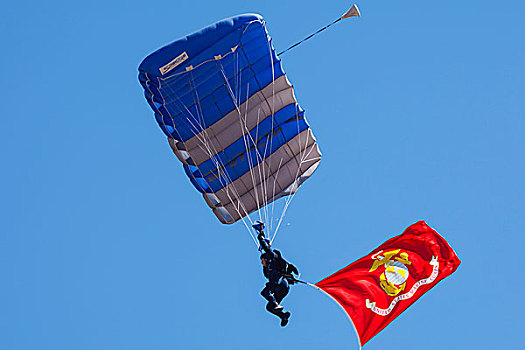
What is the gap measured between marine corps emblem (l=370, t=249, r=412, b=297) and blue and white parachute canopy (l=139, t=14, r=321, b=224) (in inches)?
85.0

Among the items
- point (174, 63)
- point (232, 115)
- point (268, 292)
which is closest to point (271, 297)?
point (268, 292)

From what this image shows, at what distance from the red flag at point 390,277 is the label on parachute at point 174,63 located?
4.03 m

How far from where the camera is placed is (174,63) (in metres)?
18.9

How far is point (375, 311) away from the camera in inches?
732

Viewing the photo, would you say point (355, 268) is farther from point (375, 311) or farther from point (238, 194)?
point (238, 194)

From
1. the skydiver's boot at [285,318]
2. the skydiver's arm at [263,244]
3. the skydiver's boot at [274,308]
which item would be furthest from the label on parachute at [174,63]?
the skydiver's boot at [285,318]

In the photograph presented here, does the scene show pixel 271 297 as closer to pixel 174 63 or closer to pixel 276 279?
pixel 276 279

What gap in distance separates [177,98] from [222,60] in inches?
38.8

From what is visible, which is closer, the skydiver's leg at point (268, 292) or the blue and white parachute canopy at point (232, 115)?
the skydiver's leg at point (268, 292)

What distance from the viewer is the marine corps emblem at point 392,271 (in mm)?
18969

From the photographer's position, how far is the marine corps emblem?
18969mm

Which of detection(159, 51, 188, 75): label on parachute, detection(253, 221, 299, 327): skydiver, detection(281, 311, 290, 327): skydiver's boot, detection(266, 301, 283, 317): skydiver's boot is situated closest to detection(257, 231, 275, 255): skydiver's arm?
detection(253, 221, 299, 327): skydiver

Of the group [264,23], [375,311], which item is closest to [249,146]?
[264,23]

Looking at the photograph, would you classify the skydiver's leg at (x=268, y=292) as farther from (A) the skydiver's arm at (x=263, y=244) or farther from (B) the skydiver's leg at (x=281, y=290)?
(A) the skydiver's arm at (x=263, y=244)
